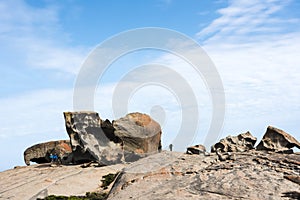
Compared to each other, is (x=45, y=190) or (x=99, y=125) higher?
A: (x=99, y=125)

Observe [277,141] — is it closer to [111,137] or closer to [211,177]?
[211,177]

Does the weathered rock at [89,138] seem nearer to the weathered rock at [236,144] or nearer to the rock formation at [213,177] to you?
the rock formation at [213,177]

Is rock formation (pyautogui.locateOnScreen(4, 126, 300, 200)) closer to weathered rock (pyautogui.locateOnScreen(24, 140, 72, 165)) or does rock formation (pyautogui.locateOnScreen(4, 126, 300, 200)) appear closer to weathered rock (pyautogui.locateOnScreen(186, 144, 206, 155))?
weathered rock (pyautogui.locateOnScreen(186, 144, 206, 155))

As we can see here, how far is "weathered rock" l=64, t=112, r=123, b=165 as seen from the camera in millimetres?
27286

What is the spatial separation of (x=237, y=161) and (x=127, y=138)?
14.2 m

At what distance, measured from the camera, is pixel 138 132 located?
27.8 metres

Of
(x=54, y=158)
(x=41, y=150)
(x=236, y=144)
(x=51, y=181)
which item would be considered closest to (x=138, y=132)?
(x=54, y=158)

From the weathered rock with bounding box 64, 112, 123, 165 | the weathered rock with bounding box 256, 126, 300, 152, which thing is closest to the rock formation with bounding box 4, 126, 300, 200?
the weathered rock with bounding box 256, 126, 300, 152

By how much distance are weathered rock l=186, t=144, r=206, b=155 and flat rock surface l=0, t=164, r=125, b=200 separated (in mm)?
5593

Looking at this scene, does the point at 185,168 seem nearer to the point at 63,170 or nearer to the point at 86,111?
the point at 63,170

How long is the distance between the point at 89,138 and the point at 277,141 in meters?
14.3

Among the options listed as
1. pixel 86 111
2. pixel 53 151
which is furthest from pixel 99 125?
pixel 53 151

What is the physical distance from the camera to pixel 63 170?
2538cm

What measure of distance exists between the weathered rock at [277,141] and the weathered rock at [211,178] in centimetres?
220
